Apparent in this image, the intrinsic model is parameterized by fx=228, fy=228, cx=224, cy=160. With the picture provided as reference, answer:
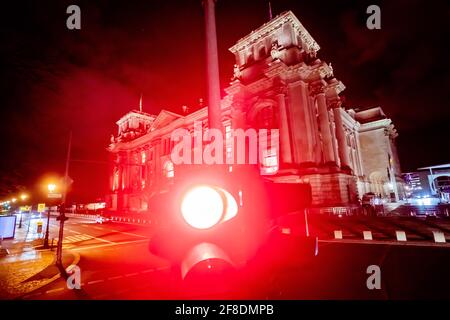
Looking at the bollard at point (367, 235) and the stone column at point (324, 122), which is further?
the stone column at point (324, 122)

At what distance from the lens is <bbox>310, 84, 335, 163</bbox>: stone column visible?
83.7 ft

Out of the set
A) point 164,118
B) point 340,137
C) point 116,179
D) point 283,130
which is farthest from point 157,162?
point 340,137

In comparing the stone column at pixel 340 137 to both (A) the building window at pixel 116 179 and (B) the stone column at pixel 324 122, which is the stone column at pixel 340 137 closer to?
(B) the stone column at pixel 324 122

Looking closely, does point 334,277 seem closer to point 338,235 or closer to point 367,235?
point 367,235

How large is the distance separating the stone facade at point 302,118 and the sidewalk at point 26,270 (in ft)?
31.1

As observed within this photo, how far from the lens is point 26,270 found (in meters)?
8.54

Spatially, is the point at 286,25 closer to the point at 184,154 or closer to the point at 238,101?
the point at 238,101

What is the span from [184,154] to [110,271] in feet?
122

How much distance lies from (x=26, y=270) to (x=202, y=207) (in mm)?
11083

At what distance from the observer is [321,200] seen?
75.7ft

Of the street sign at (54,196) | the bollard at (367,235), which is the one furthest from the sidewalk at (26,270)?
the bollard at (367,235)

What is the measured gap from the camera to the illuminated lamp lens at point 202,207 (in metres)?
1.15
